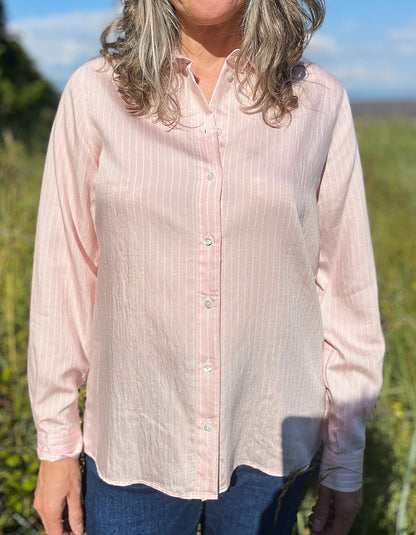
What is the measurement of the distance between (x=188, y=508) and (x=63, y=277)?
633mm

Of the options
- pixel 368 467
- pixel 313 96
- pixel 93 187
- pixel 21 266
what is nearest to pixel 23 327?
pixel 21 266

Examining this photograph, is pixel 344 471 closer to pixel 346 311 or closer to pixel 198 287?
pixel 346 311

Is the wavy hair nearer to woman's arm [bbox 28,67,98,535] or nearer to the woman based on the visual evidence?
the woman

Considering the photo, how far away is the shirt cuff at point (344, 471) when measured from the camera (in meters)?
1.48

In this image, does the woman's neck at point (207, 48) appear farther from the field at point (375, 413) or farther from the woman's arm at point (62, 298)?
the field at point (375, 413)

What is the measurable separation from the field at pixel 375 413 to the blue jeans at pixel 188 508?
0.70 m

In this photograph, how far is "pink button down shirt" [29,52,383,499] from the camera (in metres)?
1.26

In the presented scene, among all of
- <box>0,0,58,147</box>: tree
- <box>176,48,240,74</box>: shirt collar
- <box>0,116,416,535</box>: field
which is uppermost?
<box>0,0,58,147</box>: tree

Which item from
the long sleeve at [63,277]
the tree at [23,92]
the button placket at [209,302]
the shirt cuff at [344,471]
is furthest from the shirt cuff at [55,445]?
the tree at [23,92]

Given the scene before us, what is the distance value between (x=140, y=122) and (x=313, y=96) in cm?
42

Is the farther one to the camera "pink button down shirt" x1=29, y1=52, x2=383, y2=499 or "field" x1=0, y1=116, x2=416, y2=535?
"field" x1=0, y1=116, x2=416, y2=535

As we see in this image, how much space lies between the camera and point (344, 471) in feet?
4.88

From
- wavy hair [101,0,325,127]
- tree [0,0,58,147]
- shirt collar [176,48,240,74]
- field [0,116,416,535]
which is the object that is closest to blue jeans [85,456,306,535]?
field [0,116,416,535]

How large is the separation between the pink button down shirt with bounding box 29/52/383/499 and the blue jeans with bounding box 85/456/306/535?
55 millimetres
